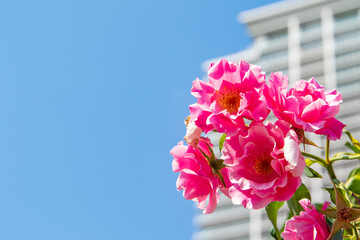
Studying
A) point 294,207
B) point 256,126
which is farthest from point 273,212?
point 256,126

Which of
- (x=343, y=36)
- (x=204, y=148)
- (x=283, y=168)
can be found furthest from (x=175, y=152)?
(x=343, y=36)

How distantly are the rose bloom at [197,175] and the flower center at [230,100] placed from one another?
0.05 m

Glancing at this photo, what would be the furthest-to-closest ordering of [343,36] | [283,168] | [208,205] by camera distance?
[343,36], [208,205], [283,168]

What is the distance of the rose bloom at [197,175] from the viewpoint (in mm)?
779

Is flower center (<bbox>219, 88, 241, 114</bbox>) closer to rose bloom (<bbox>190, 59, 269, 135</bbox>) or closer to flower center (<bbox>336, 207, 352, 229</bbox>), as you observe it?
rose bloom (<bbox>190, 59, 269, 135</bbox>)

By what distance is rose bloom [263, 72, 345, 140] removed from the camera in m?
0.72

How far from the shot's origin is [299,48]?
104ft

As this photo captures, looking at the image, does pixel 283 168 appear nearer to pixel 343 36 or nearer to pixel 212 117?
pixel 212 117

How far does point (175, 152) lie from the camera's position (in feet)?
2.63

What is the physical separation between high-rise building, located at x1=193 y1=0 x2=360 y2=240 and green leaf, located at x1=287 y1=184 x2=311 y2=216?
95.5ft

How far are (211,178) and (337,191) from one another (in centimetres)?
14

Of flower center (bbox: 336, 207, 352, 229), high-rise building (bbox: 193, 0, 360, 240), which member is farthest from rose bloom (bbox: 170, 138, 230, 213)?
high-rise building (bbox: 193, 0, 360, 240)

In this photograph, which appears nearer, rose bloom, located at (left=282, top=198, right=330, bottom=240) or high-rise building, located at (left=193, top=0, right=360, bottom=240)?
rose bloom, located at (left=282, top=198, right=330, bottom=240)

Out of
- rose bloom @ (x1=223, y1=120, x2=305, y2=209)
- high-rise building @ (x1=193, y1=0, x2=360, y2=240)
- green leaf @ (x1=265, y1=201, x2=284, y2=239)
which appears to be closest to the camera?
rose bloom @ (x1=223, y1=120, x2=305, y2=209)
